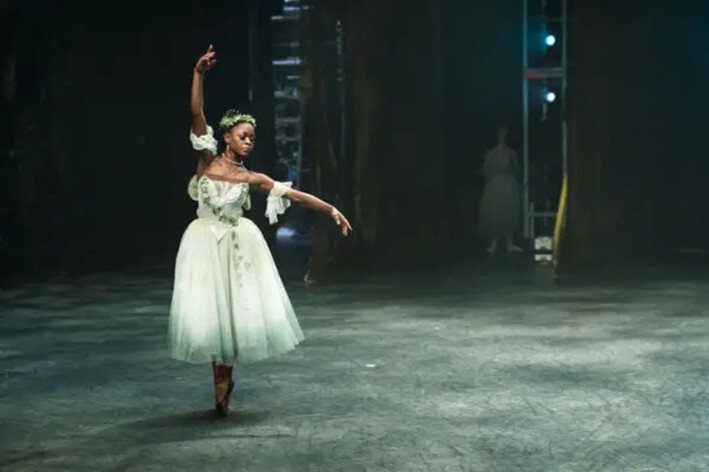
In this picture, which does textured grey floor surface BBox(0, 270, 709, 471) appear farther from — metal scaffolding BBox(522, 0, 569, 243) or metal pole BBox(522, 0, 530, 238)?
metal scaffolding BBox(522, 0, 569, 243)

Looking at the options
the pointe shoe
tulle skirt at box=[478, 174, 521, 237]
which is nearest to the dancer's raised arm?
the pointe shoe

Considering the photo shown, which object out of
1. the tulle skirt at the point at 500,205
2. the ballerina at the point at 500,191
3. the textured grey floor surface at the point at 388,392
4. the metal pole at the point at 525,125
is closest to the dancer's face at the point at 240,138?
the textured grey floor surface at the point at 388,392

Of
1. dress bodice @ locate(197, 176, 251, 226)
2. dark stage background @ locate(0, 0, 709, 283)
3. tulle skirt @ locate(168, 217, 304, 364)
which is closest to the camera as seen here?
tulle skirt @ locate(168, 217, 304, 364)

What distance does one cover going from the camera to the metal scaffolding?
70.3ft

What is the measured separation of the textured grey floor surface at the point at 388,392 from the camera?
5.98 meters

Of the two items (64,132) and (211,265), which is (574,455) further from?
(64,132)

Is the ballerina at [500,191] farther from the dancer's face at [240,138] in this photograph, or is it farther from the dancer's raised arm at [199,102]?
the dancer's raised arm at [199,102]

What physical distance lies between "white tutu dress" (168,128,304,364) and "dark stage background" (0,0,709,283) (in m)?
A: 10.7

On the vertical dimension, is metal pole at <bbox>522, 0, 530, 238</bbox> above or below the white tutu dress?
above

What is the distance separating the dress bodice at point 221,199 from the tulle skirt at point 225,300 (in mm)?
51

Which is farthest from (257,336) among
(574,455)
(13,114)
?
(13,114)

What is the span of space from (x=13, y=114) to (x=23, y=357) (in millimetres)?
10962

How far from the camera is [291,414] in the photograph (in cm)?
708

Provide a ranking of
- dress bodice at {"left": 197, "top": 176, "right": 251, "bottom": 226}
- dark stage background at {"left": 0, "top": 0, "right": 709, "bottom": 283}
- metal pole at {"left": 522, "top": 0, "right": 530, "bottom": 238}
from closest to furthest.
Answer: dress bodice at {"left": 197, "top": 176, "right": 251, "bottom": 226}
dark stage background at {"left": 0, "top": 0, "right": 709, "bottom": 283}
metal pole at {"left": 522, "top": 0, "right": 530, "bottom": 238}
